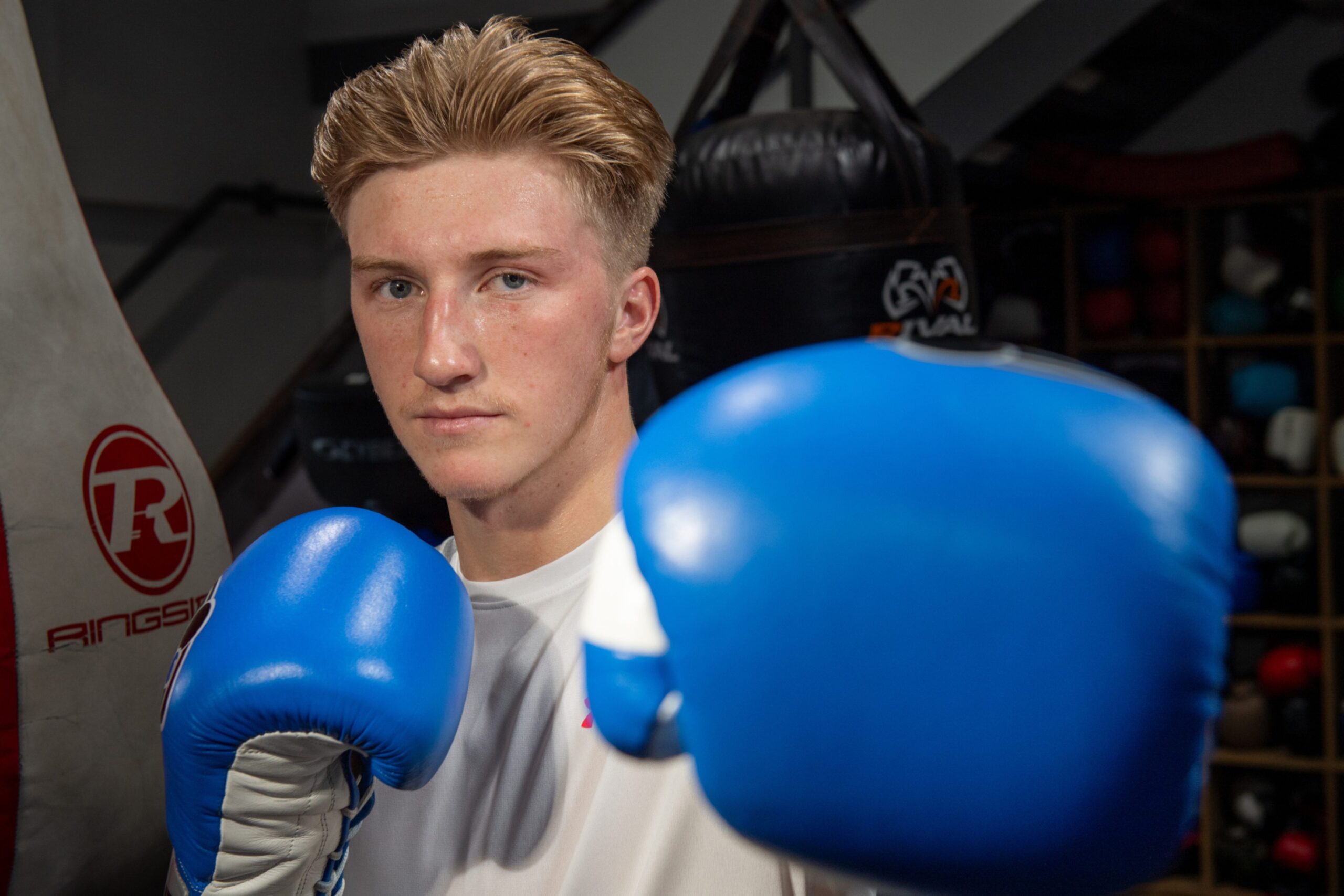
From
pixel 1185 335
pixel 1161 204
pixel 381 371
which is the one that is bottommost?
pixel 1185 335

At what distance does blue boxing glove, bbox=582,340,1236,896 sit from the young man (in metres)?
0.37

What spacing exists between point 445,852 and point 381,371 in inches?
15.3

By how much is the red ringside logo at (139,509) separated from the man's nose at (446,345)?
0.44 metres

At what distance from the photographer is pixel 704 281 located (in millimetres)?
1479

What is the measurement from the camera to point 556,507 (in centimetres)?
87

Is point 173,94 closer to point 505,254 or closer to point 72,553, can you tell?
point 72,553

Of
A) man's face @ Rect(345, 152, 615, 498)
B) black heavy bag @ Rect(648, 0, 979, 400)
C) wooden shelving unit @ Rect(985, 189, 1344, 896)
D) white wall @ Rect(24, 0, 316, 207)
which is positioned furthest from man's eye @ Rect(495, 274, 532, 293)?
white wall @ Rect(24, 0, 316, 207)

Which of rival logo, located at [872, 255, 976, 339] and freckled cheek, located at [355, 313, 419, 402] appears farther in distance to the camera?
rival logo, located at [872, 255, 976, 339]

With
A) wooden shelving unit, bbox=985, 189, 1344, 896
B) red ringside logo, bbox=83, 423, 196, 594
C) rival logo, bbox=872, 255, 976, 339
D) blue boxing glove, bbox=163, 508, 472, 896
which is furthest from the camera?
wooden shelving unit, bbox=985, 189, 1344, 896

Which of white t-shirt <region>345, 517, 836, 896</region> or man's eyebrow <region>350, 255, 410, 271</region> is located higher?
man's eyebrow <region>350, 255, 410, 271</region>

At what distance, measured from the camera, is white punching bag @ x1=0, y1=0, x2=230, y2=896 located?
92 centimetres

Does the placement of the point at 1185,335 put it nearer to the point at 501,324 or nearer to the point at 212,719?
the point at 501,324

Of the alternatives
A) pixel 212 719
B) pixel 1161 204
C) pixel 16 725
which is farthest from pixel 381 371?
pixel 1161 204

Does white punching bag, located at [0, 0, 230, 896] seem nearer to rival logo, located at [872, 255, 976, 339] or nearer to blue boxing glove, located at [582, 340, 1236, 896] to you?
blue boxing glove, located at [582, 340, 1236, 896]
